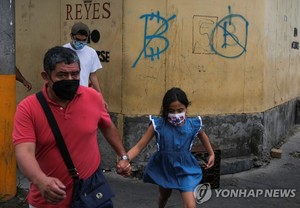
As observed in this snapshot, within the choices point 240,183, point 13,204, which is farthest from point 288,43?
point 13,204

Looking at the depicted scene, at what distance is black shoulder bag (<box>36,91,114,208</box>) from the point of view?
2582mm

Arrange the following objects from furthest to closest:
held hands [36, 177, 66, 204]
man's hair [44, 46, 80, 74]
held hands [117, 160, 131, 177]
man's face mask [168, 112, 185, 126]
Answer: man's face mask [168, 112, 185, 126] < held hands [117, 160, 131, 177] < man's hair [44, 46, 80, 74] < held hands [36, 177, 66, 204]

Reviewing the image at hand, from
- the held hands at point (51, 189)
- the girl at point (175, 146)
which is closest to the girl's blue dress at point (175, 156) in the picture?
the girl at point (175, 146)

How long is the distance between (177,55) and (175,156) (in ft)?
7.68

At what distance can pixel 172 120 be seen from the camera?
3799 millimetres

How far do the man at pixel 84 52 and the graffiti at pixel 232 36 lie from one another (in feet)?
6.01

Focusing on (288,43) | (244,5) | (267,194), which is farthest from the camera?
(288,43)

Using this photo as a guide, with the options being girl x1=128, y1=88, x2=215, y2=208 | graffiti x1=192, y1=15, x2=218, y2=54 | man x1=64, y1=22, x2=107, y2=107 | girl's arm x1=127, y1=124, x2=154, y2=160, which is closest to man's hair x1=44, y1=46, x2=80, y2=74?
girl's arm x1=127, y1=124, x2=154, y2=160

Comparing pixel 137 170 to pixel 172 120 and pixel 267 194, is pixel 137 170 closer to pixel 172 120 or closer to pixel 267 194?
pixel 267 194

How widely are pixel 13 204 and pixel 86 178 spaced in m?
2.31

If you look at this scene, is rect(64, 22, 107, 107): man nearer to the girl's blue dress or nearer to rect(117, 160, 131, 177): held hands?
the girl's blue dress

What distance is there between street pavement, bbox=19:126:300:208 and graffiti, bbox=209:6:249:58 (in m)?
1.75

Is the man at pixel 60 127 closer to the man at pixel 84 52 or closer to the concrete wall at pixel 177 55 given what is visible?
the man at pixel 84 52

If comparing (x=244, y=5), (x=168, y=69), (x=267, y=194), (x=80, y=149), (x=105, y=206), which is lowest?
(x=267, y=194)
